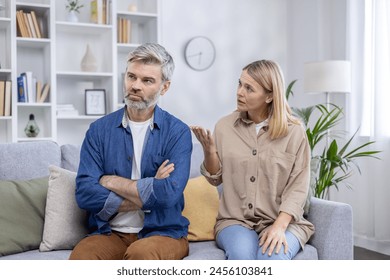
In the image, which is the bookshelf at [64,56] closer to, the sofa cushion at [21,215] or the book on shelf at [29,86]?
the book on shelf at [29,86]

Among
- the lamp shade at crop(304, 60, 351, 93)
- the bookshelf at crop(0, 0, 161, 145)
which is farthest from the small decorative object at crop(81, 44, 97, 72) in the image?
the lamp shade at crop(304, 60, 351, 93)

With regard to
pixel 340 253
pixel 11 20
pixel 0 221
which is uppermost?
pixel 11 20

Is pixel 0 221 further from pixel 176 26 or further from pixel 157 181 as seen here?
pixel 176 26

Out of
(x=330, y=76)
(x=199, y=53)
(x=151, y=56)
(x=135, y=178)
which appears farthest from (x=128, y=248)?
(x=199, y=53)

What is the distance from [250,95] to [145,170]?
1.64ft

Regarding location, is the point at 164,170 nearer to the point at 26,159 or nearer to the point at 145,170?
the point at 145,170

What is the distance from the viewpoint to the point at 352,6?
172 inches

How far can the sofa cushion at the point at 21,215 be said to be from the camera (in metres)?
2.11

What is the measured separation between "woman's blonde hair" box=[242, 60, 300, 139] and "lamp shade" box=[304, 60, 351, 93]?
1.79 metres

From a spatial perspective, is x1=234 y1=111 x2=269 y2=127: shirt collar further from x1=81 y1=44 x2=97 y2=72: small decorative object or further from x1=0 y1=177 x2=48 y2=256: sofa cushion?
x1=81 y1=44 x2=97 y2=72: small decorative object

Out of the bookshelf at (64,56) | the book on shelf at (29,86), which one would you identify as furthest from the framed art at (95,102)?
the book on shelf at (29,86)

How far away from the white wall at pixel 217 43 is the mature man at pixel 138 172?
2.76m
